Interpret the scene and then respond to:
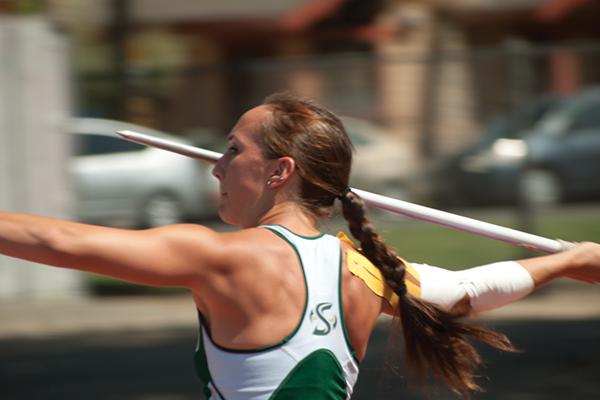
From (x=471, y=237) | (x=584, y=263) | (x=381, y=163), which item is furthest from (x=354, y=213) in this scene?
(x=381, y=163)

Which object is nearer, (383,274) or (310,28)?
(383,274)

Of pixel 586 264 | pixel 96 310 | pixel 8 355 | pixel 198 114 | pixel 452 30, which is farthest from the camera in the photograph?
pixel 452 30

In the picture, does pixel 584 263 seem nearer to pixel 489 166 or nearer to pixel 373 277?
pixel 373 277

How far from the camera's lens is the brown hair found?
2590 millimetres

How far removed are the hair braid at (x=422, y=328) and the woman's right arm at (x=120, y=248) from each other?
0.44 metres

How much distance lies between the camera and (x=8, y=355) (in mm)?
8469

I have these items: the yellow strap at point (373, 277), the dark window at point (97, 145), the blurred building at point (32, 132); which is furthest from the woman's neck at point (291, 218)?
the dark window at point (97, 145)

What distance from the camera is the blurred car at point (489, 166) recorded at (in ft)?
36.9

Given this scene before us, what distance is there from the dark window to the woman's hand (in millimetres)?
8994

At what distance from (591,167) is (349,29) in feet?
40.9

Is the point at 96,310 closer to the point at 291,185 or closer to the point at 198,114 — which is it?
the point at 198,114

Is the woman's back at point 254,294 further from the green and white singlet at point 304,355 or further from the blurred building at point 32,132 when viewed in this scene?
the blurred building at point 32,132

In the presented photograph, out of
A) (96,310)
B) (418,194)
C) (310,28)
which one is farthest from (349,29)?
(96,310)

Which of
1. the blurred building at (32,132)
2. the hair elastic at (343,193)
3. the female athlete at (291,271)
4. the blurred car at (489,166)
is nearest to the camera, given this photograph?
the female athlete at (291,271)
